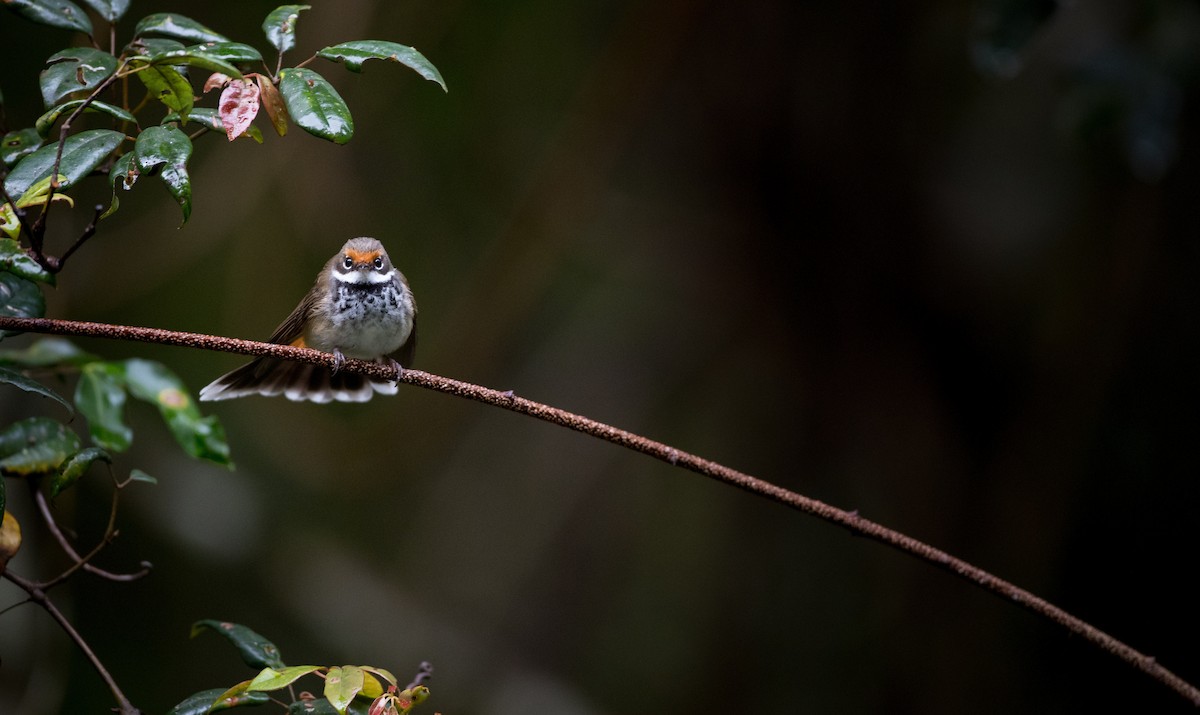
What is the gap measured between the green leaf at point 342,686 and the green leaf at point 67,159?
0.92m

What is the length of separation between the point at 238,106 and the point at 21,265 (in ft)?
1.47

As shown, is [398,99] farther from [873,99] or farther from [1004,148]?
[1004,148]

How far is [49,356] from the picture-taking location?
2.19 meters

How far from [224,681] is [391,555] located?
3.70 ft

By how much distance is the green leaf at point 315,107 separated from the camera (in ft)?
5.44

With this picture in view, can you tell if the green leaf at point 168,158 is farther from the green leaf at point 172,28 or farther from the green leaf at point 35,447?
the green leaf at point 35,447

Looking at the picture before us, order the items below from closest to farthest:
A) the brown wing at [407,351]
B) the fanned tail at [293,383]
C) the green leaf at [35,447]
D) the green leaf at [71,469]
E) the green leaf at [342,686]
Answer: the green leaf at [342,686]
the green leaf at [71,469]
the green leaf at [35,447]
the fanned tail at [293,383]
the brown wing at [407,351]

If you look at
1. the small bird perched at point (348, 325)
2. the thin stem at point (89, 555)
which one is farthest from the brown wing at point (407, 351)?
the thin stem at point (89, 555)

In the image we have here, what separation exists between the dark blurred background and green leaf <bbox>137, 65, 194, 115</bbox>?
3.13 meters

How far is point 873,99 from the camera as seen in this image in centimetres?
523

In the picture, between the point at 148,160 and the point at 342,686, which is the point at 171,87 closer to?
the point at 148,160

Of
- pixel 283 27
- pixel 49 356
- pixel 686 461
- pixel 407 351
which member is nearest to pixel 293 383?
pixel 407 351

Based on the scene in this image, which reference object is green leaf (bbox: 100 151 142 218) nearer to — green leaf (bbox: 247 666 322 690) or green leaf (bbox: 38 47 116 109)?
green leaf (bbox: 38 47 116 109)

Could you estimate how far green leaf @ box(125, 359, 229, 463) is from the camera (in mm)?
1701
